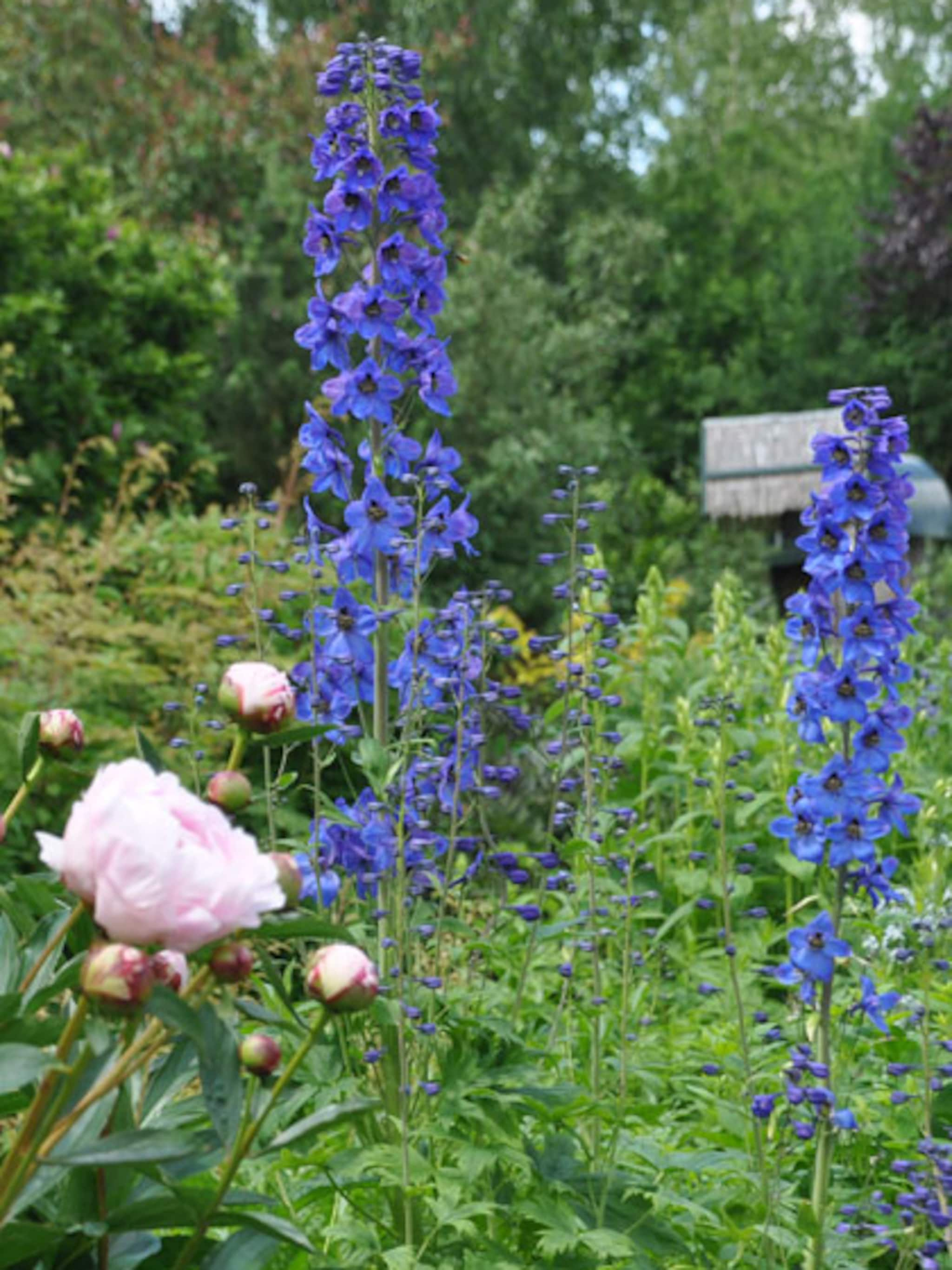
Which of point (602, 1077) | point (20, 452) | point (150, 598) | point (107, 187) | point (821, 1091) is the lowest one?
point (602, 1077)

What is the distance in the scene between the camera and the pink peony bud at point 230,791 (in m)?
1.51

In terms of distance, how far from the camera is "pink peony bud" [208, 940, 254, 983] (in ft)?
4.46

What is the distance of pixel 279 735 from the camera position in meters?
1.61

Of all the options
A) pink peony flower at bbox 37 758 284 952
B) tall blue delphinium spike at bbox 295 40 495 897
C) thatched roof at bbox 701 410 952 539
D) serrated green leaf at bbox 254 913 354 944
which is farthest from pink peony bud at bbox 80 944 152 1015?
thatched roof at bbox 701 410 952 539

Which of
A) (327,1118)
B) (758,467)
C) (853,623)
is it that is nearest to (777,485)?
(758,467)

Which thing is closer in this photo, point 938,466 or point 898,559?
point 898,559

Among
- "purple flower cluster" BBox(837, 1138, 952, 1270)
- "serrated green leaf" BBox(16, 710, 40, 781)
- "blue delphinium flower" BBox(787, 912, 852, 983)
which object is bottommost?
"purple flower cluster" BBox(837, 1138, 952, 1270)

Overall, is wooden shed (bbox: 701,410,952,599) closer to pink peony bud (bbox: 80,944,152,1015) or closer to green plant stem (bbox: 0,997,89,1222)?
green plant stem (bbox: 0,997,89,1222)

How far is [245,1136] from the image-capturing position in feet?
4.49

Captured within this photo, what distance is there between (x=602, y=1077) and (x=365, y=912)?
658 millimetres

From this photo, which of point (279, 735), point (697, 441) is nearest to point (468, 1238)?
point (279, 735)

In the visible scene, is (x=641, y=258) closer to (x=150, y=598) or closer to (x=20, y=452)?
(x=20, y=452)

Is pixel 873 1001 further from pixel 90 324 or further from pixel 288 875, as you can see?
pixel 90 324

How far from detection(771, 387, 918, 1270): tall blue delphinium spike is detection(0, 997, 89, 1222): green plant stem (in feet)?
4.55
